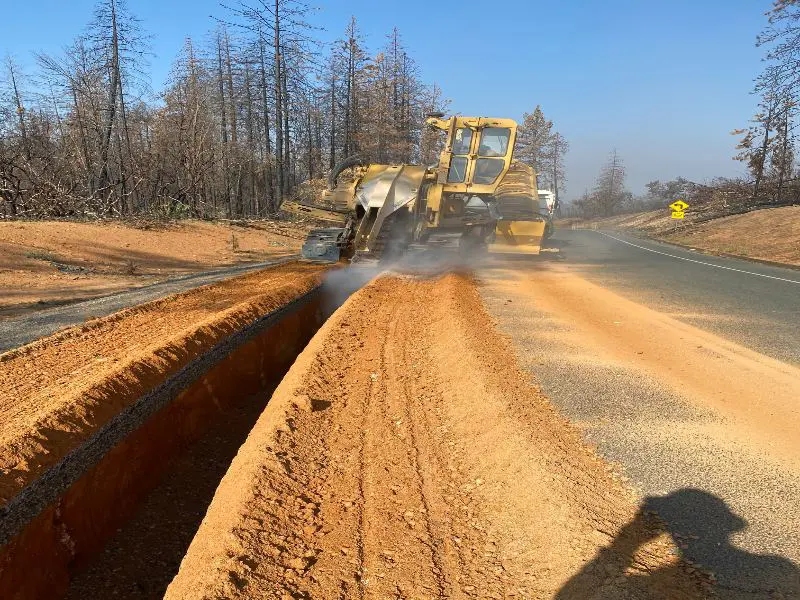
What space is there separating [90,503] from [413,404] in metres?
2.65

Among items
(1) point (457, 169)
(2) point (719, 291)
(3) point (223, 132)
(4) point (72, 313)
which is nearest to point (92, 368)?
(4) point (72, 313)

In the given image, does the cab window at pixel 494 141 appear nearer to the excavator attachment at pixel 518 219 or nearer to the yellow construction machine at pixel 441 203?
the yellow construction machine at pixel 441 203

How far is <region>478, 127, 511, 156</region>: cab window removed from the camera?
45.4 feet

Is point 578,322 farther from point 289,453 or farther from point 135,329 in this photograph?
point 135,329

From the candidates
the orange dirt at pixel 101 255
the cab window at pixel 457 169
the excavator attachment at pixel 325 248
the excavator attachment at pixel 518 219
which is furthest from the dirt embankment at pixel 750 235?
the orange dirt at pixel 101 255

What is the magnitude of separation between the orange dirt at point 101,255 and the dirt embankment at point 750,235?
16750 millimetres

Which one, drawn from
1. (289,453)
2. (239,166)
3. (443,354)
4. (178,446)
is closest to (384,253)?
(443,354)

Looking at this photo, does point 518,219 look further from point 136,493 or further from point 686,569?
point 686,569

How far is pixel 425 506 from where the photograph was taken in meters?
3.23

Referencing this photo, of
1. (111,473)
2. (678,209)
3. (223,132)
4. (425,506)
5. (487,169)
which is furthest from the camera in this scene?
(223,132)

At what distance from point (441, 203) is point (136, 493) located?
9692 millimetres

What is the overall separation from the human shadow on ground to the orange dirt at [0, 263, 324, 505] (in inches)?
134

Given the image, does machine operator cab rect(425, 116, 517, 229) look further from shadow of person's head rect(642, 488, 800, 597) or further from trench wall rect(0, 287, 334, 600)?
shadow of person's head rect(642, 488, 800, 597)

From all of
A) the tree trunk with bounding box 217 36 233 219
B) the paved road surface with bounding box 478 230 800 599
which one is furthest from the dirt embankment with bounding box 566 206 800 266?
the tree trunk with bounding box 217 36 233 219
